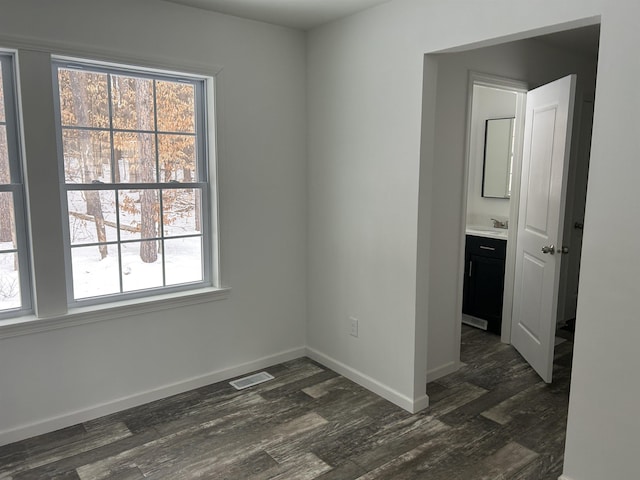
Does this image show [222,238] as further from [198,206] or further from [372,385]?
[372,385]

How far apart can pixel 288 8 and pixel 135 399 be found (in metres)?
2.55

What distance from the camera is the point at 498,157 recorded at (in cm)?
459

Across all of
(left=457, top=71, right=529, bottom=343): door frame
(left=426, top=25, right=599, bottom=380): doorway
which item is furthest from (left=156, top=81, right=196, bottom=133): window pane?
(left=457, top=71, right=529, bottom=343): door frame

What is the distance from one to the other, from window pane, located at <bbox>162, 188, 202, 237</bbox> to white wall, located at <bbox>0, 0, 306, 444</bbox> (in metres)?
0.18

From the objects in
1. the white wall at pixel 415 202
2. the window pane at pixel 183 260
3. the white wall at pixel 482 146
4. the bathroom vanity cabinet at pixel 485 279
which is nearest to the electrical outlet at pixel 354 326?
the white wall at pixel 415 202

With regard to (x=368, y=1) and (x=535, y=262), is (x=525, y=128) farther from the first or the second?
(x=368, y=1)

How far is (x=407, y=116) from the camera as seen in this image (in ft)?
9.22

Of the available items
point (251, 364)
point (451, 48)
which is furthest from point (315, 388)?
point (451, 48)

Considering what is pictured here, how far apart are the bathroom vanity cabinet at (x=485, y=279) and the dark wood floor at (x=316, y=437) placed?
0.89 meters

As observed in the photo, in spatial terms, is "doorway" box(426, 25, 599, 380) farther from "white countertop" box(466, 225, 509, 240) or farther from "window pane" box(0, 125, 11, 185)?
"window pane" box(0, 125, 11, 185)

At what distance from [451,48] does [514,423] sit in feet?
6.91

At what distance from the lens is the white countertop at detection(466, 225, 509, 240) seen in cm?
414

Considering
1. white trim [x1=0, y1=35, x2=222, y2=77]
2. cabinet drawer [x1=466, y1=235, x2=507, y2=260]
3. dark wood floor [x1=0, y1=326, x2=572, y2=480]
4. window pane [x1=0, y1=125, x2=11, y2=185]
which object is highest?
white trim [x1=0, y1=35, x2=222, y2=77]

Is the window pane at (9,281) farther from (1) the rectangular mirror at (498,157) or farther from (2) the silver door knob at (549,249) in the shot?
(1) the rectangular mirror at (498,157)
